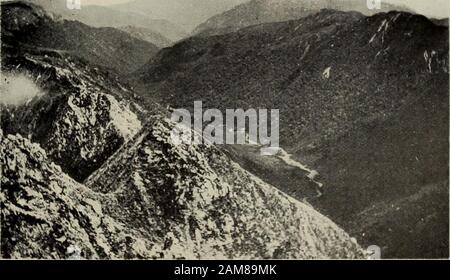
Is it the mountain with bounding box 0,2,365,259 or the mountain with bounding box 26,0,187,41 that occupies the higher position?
the mountain with bounding box 26,0,187,41

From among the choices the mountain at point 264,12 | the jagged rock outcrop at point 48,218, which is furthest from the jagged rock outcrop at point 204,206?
the mountain at point 264,12

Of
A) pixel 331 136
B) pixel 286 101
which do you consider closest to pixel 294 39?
pixel 286 101

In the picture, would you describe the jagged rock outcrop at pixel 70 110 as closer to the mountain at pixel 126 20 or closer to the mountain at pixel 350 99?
the mountain at pixel 350 99

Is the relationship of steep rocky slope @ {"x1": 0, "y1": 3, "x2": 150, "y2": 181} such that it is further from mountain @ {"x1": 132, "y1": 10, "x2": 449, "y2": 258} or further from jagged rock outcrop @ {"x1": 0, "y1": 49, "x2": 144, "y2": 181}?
mountain @ {"x1": 132, "y1": 10, "x2": 449, "y2": 258}

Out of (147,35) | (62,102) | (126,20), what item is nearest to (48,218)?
(62,102)

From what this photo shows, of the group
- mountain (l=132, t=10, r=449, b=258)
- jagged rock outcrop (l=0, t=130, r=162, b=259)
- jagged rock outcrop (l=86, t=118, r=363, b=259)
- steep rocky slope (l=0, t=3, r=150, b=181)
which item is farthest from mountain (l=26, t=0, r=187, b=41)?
jagged rock outcrop (l=0, t=130, r=162, b=259)

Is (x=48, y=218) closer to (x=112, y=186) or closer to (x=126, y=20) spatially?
(x=112, y=186)

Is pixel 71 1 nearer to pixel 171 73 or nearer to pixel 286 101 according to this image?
pixel 171 73
